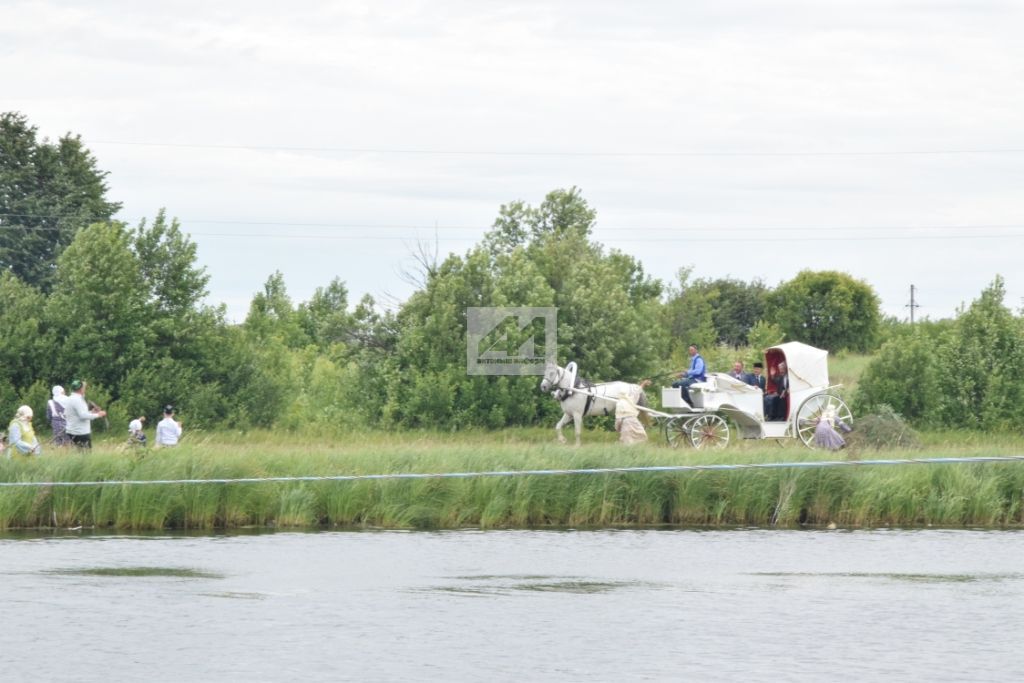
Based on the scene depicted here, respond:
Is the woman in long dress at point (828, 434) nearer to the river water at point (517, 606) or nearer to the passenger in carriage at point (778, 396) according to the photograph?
the passenger in carriage at point (778, 396)

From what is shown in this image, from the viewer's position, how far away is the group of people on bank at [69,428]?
24.6m

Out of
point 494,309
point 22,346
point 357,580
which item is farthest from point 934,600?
point 22,346

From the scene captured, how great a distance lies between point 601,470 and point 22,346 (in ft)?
60.8

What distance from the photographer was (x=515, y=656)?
1537 cm

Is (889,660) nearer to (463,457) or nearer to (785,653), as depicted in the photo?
(785,653)

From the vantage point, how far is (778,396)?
3053cm

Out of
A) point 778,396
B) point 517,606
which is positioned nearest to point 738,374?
point 778,396

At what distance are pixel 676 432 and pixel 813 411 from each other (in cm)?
264

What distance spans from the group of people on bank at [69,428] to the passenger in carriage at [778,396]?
10.9 m

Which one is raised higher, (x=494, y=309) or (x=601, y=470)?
(x=494, y=309)

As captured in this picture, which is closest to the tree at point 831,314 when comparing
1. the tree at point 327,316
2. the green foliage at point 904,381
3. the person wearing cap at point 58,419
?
the tree at point 327,316

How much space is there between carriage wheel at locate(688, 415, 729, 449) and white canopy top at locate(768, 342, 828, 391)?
1469 millimetres

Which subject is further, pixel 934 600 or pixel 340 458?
pixel 340 458

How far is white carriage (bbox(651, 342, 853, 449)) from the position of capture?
1181 inches
